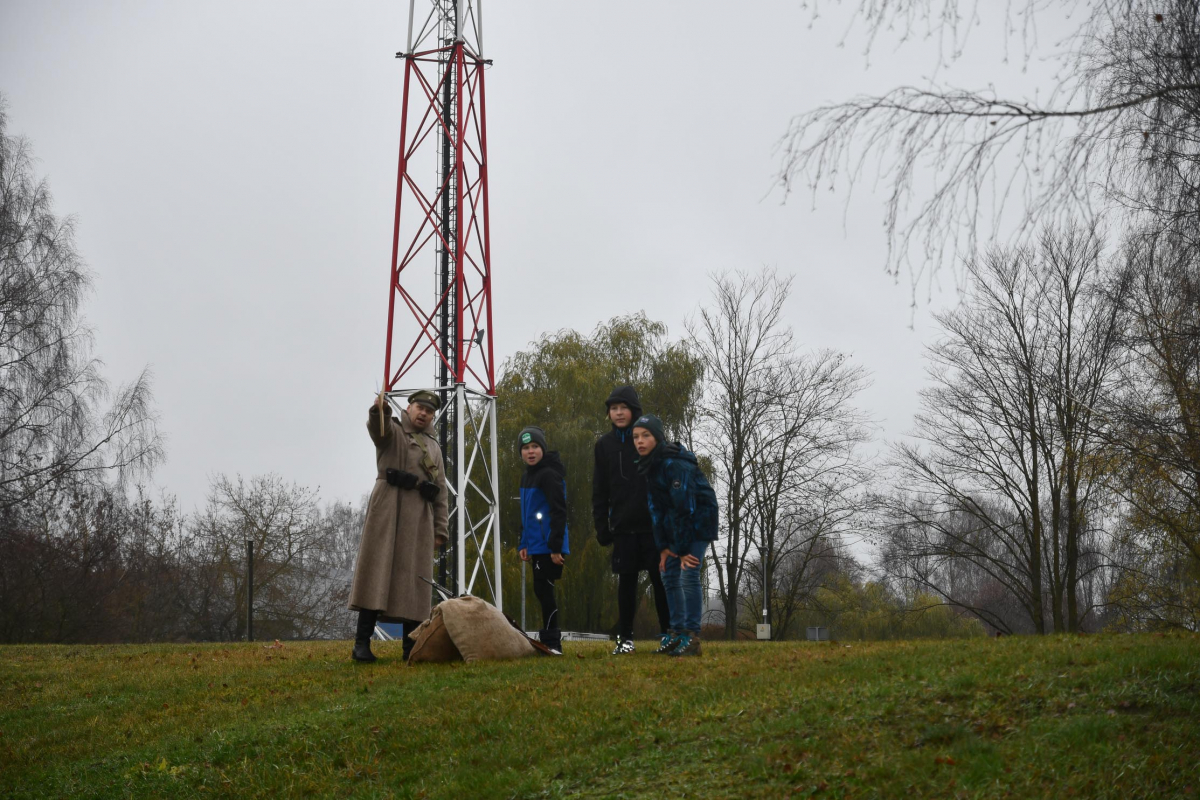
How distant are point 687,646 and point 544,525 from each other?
6.01 ft

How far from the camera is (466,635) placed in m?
8.15

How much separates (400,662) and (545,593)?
143 cm

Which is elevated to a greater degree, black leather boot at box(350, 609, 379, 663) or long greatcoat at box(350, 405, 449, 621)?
long greatcoat at box(350, 405, 449, 621)

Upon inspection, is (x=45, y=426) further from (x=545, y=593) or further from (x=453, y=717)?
(x=453, y=717)

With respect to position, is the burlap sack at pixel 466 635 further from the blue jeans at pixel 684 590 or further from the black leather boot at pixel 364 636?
the blue jeans at pixel 684 590

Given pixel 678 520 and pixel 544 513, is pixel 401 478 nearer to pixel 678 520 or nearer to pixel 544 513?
pixel 544 513

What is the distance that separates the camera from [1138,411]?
53.7 ft

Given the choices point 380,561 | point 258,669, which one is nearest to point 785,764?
point 380,561

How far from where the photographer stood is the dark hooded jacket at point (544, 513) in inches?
359

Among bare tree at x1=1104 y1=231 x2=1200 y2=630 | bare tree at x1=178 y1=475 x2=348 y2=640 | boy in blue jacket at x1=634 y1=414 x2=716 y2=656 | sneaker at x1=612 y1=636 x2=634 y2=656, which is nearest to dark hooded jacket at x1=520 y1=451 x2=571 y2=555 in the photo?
sneaker at x1=612 y1=636 x2=634 y2=656

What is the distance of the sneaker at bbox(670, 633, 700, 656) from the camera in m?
8.15

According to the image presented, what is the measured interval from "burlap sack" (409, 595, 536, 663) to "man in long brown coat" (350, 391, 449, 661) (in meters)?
0.36

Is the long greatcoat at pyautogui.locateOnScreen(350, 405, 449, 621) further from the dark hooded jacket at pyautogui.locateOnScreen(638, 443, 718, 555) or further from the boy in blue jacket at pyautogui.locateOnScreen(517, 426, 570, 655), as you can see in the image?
the dark hooded jacket at pyautogui.locateOnScreen(638, 443, 718, 555)

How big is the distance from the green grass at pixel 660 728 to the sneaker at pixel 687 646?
234 millimetres
